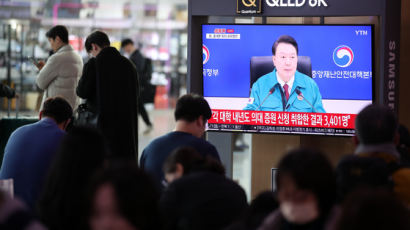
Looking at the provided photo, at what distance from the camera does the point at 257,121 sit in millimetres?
5762

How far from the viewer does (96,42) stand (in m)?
6.21

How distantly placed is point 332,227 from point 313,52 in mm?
3449

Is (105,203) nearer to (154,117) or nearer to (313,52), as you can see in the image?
(313,52)

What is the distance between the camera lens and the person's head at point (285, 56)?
564 cm

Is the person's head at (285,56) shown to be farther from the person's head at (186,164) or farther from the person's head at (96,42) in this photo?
the person's head at (186,164)

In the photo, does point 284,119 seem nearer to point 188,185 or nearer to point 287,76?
point 287,76

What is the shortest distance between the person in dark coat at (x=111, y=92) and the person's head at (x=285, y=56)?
4.01 feet

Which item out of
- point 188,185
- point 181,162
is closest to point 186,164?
point 181,162

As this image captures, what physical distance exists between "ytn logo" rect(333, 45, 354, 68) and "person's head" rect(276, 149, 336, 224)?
3.23 metres

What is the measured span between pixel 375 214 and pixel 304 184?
0.54 meters

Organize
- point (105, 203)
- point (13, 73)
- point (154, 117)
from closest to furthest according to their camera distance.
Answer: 1. point (105, 203)
2. point (13, 73)
3. point (154, 117)

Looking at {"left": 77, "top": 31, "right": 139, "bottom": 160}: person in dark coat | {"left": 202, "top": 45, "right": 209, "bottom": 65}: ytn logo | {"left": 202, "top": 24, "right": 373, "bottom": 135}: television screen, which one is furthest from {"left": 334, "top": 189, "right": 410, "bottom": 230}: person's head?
{"left": 77, "top": 31, "right": 139, "bottom": 160}: person in dark coat

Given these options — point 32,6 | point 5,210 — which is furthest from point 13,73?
point 5,210

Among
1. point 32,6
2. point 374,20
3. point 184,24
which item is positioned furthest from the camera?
point 184,24
